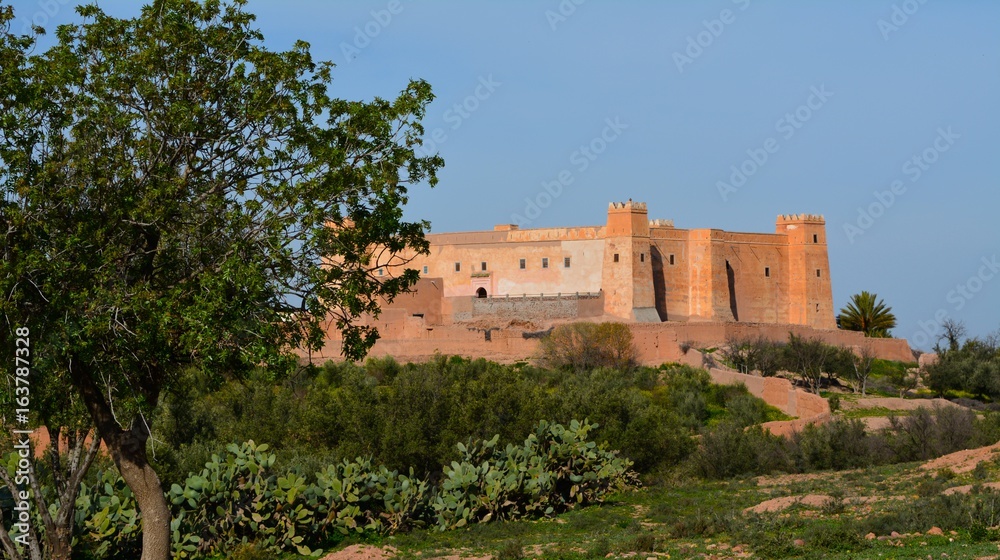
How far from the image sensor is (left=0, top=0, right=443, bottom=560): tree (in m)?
9.30

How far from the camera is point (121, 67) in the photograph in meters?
9.74

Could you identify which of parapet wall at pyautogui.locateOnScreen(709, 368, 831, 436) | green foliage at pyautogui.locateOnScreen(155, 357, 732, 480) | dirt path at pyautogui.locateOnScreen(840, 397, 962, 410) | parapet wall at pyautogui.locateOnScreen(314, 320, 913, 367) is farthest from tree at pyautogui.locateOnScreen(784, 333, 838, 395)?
green foliage at pyautogui.locateOnScreen(155, 357, 732, 480)

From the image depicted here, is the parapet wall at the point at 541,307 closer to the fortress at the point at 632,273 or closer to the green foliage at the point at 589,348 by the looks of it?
the fortress at the point at 632,273

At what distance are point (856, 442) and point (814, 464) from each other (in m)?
1.13

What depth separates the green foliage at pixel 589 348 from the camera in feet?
123

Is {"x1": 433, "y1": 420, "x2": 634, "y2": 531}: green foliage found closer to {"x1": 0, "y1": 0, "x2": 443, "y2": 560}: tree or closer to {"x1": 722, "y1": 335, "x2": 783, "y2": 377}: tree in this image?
{"x1": 0, "y1": 0, "x2": 443, "y2": 560}: tree

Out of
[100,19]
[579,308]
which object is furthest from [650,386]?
[100,19]

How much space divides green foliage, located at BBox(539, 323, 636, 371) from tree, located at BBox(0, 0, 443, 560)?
88.8 ft

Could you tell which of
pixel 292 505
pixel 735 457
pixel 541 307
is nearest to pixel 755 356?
pixel 541 307

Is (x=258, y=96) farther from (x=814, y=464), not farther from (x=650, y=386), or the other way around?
(x=650, y=386)

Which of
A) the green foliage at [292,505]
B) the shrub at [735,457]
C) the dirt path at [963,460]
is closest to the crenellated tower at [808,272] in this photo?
the shrub at [735,457]

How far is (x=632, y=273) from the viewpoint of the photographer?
45.8 meters

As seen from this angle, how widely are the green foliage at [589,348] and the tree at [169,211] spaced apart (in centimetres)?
2705

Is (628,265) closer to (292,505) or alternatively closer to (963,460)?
(963,460)
